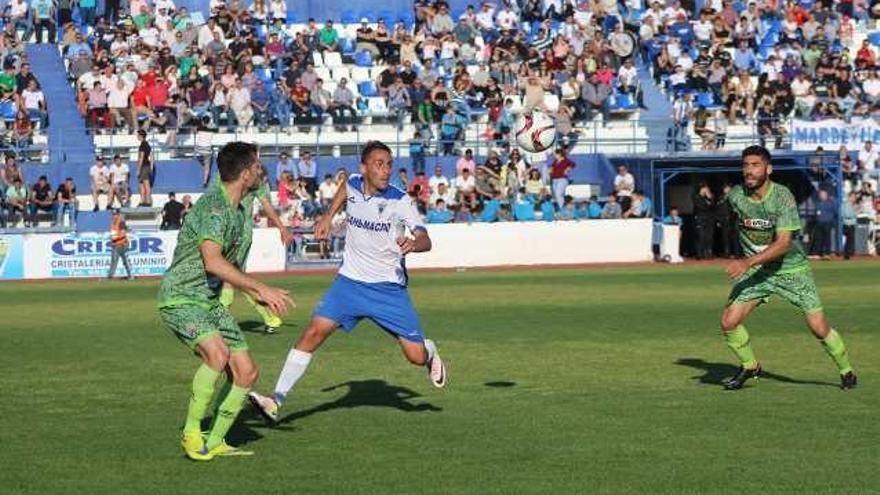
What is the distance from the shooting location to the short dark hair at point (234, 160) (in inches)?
427

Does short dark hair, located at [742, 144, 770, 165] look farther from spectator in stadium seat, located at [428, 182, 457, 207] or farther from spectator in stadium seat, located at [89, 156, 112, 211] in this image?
spectator in stadium seat, located at [89, 156, 112, 211]

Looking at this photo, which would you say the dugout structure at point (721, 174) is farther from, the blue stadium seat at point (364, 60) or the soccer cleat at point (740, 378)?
the soccer cleat at point (740, 378)

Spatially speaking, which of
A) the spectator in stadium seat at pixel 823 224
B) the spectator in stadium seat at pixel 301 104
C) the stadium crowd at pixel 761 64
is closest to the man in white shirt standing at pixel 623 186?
the stadium crowd at pixel 761 64

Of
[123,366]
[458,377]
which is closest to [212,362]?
[458,377]

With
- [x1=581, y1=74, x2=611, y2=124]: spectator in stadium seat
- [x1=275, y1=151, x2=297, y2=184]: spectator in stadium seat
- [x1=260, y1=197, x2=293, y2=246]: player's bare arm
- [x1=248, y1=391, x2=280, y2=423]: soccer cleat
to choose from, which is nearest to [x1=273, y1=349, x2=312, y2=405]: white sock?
[x1=248, y1=391, x2=280, y2=423]: soccer cleat

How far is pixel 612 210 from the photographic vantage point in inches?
1539

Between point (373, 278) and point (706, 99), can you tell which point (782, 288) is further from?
point (706, 99)

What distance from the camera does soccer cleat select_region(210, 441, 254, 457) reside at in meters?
10.9

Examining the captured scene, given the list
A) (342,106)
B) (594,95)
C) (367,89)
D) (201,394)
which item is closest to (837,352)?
(201,394)

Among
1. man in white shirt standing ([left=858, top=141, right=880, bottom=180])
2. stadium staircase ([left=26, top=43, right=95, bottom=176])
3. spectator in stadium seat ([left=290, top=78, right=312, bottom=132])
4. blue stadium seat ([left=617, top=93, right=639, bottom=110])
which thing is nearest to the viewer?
stadium staircase ([left=26, top=43, right=95, bottom=176])

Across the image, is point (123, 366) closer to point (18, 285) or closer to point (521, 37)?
point (18, 285)

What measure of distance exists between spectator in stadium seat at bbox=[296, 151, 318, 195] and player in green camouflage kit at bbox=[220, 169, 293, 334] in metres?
17.5

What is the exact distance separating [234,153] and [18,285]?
944 inches

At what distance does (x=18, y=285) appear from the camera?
33.6 metres
